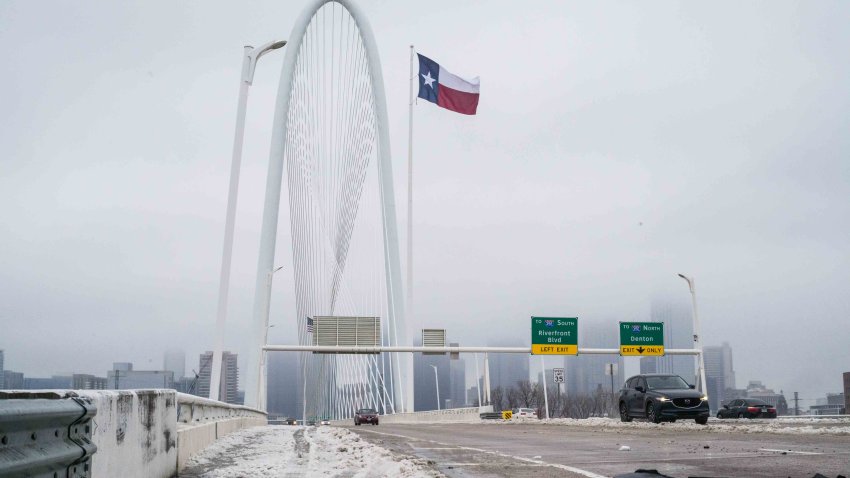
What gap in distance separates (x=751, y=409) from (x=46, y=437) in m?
42.0

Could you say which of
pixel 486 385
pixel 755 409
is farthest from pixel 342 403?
pixel 755 409

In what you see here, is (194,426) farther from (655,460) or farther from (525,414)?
(525,414)

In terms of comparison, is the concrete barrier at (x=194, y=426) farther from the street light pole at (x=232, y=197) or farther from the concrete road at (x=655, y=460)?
the street light pole at (x=232, y=197)

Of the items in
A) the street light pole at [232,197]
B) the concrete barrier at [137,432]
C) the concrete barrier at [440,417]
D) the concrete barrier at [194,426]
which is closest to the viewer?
the concrete barrier at [137,432]

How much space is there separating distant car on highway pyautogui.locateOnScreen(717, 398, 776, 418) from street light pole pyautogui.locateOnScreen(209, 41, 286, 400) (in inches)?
1019

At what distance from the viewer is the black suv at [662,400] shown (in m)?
25.7

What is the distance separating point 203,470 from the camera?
→ 364 inches

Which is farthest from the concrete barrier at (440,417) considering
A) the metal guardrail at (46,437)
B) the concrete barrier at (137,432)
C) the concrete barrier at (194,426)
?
the metal guardrail at (46,437)

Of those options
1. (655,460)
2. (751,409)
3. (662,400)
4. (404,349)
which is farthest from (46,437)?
(404,349)

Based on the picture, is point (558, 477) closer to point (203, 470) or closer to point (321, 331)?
point (203, 470)

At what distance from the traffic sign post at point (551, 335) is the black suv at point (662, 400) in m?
20.5

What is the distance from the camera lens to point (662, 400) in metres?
25.7

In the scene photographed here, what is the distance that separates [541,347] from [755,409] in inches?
491

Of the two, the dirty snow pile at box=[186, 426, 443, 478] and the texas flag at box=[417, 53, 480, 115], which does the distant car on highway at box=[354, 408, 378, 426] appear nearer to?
the texas flag at box=[417, 53, 480, 115]
